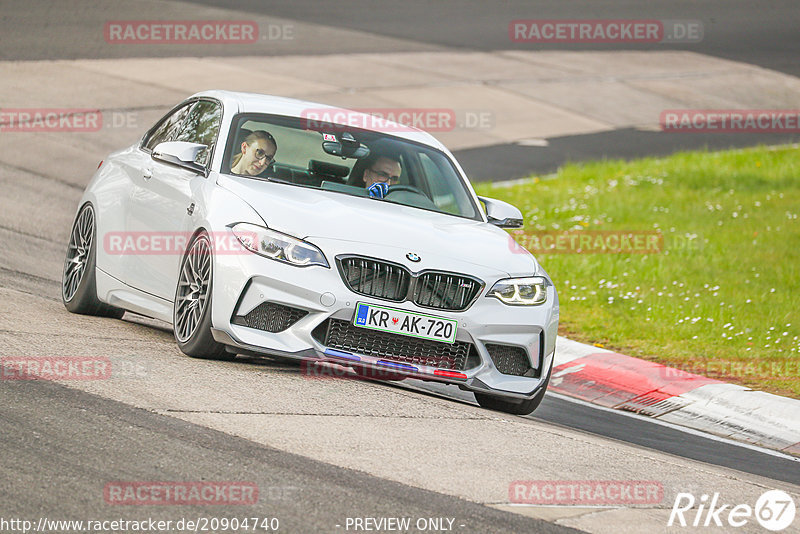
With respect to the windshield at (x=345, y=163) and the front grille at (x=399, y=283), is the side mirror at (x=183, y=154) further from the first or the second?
the front grille at (x=399, y=283)

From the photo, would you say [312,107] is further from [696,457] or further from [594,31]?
[594,31]

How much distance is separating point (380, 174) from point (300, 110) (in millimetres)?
751

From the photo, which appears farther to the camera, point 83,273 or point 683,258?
point 683,258

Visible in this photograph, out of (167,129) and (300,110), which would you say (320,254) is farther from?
(167,129)

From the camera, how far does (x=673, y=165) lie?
66.8ft

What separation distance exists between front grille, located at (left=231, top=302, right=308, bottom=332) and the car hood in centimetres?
41

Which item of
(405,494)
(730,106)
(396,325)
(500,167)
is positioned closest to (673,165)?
(500,167)

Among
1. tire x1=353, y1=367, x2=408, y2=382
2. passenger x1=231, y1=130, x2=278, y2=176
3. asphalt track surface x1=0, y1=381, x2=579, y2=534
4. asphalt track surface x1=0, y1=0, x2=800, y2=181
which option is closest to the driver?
passenger x1=231, y1=130, x2=278, y2=176

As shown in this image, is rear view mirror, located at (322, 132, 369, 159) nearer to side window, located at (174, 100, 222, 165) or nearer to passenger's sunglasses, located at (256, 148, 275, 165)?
passenger's sunglasses, located at (256, 148, 275, 165)

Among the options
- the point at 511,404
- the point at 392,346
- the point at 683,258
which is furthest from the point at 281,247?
the point at 683,258

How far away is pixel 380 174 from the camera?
8656 mm

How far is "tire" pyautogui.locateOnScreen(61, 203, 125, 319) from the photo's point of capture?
9016mm

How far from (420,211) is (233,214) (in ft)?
4.72

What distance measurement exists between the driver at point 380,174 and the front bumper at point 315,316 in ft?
4.30
